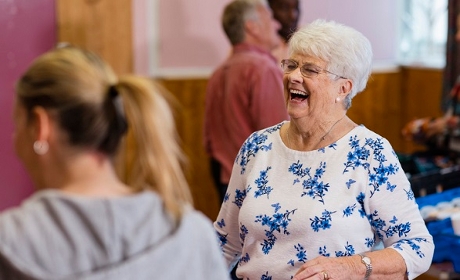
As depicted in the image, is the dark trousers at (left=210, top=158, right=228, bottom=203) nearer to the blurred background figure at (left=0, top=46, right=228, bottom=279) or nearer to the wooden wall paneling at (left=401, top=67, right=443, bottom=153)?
the wooden wall paneling at (left=401, top=67, right=443, bottom=153)

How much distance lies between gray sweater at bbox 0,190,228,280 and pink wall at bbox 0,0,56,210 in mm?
3011

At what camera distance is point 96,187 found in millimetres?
1404

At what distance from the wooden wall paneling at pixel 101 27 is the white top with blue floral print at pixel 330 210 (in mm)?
2340

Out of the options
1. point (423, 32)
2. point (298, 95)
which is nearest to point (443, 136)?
point (423, 32)

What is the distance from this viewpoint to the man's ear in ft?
4.47

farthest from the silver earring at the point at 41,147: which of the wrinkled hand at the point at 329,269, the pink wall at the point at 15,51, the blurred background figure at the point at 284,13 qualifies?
the blurred background figure at the point at 284,13

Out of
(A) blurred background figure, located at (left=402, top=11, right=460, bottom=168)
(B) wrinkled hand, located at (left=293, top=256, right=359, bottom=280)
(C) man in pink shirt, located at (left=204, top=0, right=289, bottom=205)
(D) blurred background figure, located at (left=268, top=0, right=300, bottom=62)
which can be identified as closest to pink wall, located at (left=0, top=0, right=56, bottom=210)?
(C) man in pink shirt, located at (left=204, top=0, right=289, bottom=205)

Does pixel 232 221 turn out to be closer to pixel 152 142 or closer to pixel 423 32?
pixel 152 142

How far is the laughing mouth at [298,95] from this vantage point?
238cm

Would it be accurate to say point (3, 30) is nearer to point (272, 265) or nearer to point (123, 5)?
point (123, 5)

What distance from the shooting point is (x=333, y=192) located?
7.40 feet

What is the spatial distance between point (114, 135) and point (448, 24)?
416 centimetres

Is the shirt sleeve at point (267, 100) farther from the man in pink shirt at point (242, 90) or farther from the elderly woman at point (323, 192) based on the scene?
the elderly woman at point (323, 192)

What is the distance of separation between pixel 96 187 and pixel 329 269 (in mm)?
942
